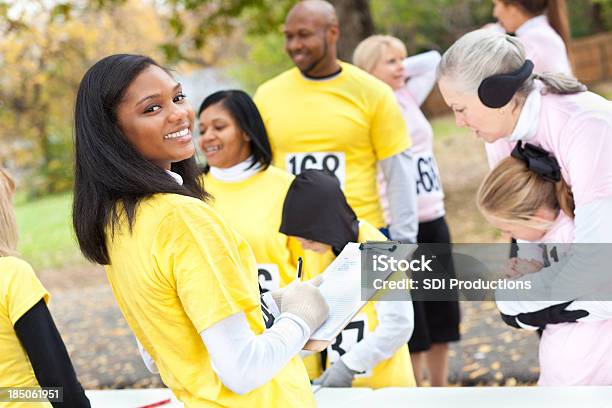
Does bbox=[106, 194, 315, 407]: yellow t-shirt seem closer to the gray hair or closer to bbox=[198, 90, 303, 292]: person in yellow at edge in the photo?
the gray hair

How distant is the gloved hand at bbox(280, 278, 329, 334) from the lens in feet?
6.43

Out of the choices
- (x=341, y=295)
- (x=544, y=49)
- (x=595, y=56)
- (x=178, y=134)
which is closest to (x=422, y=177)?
(x=544, y=49)

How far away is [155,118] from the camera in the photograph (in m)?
1.88

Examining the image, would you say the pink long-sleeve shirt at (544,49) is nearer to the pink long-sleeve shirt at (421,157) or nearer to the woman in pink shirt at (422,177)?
the pink long-sleeve shirt at (421,157)

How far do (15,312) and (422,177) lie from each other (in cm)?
261

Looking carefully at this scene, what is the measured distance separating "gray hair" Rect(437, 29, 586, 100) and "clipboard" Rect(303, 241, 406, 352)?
2.09ft

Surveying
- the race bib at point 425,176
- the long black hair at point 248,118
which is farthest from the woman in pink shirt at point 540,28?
the long black hair at point 248,118

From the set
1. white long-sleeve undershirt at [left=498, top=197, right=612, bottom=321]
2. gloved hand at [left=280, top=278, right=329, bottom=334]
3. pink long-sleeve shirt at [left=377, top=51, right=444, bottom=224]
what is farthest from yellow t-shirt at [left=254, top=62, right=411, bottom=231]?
gloved hand at [left=280, top=278, right=329, bottom=334]

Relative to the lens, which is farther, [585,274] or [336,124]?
[336,124]

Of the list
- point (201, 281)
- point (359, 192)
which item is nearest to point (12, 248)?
point (201, 281)

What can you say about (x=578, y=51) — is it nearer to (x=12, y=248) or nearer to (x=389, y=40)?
(x=389, y=40)

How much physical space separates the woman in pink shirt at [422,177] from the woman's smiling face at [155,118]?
89.6 inches

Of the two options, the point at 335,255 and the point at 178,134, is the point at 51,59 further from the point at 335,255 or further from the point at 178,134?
the point at 178,134

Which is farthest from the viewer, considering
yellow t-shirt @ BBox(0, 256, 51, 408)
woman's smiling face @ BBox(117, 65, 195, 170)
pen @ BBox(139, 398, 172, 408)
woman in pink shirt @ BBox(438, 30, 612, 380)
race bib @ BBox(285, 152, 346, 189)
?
race bib @ BBox(285, 152, 346, 189)
